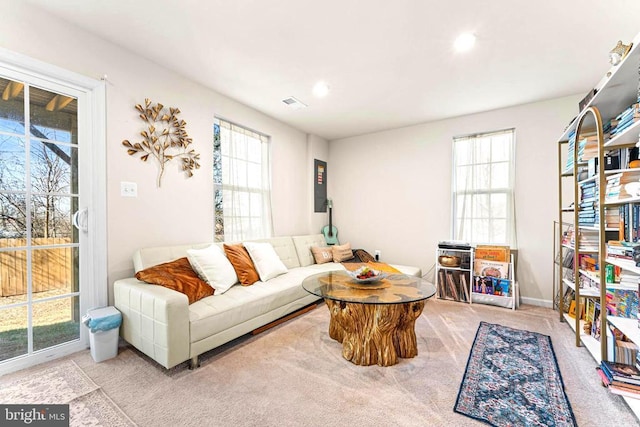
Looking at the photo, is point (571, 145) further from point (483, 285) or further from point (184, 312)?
point (184, 312)

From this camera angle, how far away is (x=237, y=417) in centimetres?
150

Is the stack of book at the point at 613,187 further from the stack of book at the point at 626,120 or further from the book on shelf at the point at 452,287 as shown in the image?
the book on shelf at the point at 452,287

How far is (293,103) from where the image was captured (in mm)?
3502

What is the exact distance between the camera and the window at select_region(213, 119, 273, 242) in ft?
10.9

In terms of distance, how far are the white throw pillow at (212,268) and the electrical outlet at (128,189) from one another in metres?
0.70

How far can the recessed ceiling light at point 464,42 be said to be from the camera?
2198mm

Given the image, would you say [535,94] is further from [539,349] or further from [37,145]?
[37,145]

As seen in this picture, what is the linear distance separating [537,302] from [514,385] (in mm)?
2242

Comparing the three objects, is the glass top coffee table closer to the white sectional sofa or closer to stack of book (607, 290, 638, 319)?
the white sectional sofa

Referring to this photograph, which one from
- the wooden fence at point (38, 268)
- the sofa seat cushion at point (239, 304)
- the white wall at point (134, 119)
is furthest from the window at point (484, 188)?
the wooden fence at point (38, 268)

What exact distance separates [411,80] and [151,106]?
2597mm

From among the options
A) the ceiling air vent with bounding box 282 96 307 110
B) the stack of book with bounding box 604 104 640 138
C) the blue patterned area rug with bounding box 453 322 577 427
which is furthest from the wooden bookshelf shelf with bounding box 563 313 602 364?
the ceiling air vent with bounding box 282 96 307 110

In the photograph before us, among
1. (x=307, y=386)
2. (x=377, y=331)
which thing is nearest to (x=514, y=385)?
(x=377, y=331)

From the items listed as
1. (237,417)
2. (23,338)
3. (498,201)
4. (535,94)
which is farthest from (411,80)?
(23,338)
